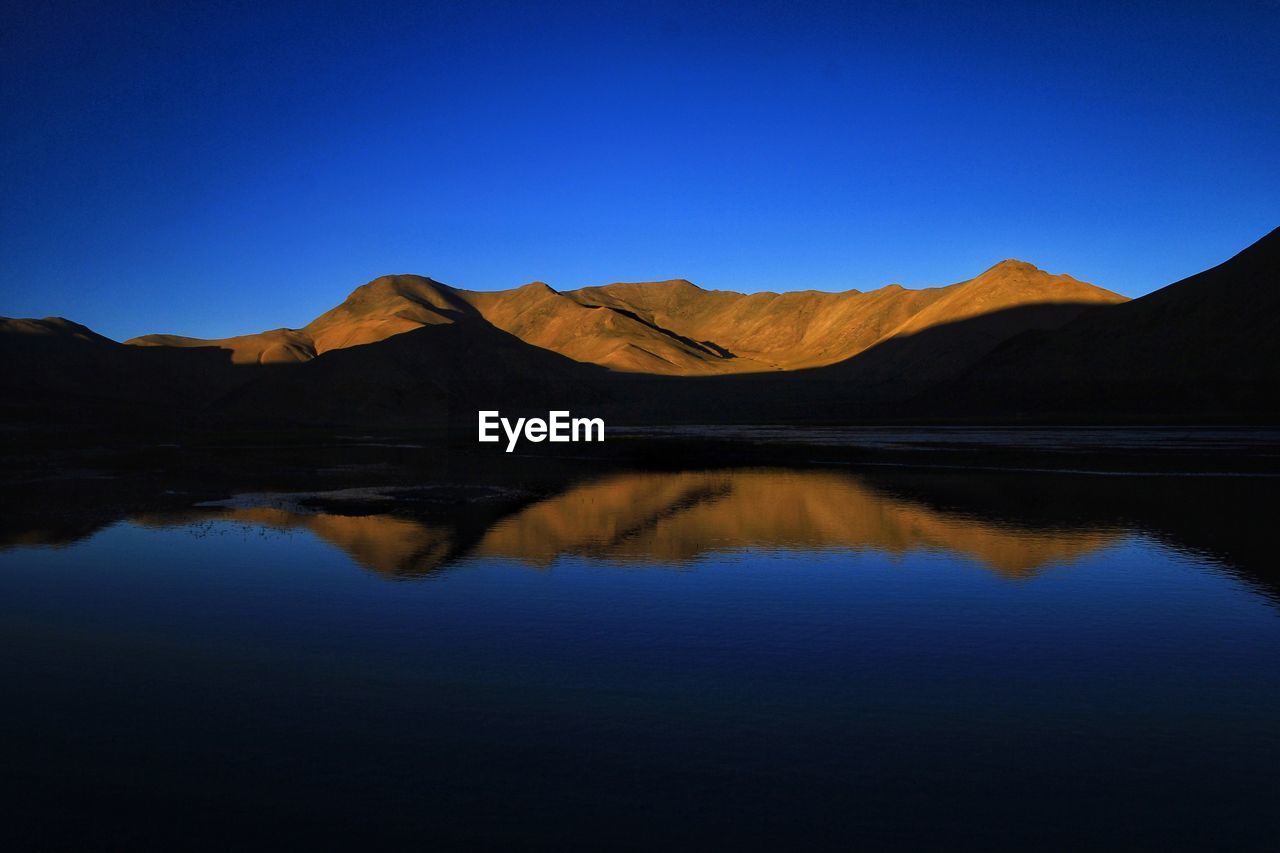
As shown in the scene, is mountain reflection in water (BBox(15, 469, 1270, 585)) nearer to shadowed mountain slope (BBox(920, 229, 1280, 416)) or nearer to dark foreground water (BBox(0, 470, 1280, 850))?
dark foreground water (BBox(0, 470, 1280, 850))

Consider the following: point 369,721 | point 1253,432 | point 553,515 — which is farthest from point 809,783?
point 1253,432

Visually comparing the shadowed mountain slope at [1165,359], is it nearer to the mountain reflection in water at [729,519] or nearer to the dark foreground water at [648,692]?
the mountain reflection in water at [729,519]

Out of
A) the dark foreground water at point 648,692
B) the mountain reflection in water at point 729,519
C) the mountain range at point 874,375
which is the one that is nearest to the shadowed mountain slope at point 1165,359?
the mountain range at point 874,375

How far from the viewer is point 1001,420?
10844 cm

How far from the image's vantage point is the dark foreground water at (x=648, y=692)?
28.4ft

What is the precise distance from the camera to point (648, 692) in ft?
39.5

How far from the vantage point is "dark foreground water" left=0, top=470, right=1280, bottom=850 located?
866 cm

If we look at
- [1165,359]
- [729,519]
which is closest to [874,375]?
[1165,359]

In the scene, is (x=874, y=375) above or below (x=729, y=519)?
above

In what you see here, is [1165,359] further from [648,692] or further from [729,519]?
[648,692]

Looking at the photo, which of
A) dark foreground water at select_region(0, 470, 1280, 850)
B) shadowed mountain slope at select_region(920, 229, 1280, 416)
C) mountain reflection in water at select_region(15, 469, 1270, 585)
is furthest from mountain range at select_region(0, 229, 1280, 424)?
dark foreground water at select_region(0, 470, 1280, 850)

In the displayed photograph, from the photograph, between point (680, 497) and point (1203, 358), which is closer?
point (680, 497)

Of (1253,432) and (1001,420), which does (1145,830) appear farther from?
(1001,420)

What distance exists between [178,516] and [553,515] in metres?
11.9
